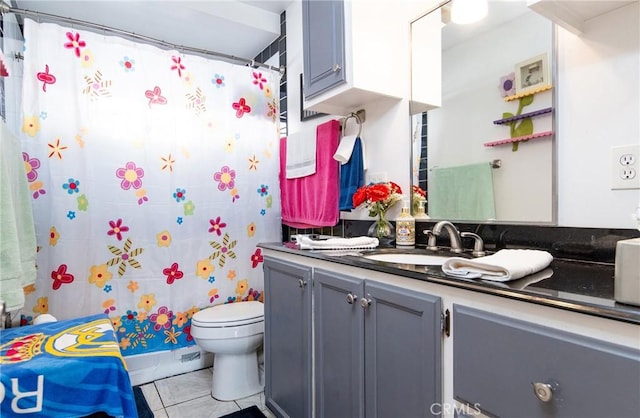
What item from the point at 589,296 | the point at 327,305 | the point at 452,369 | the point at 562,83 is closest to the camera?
the point at 589,296

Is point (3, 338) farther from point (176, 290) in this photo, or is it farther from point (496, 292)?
point (496, 292)

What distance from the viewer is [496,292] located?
2.42 feet

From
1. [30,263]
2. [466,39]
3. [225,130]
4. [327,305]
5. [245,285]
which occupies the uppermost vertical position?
[466,39]

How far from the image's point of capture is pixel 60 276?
182cm

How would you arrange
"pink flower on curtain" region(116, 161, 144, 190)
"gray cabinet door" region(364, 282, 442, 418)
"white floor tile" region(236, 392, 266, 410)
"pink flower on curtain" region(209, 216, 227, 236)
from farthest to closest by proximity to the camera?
"pink flower on curtain" region(209, 216, 227, 236) → "pink flower on curtain" region(116, 161, 144, 190) → "white floor tile" region(236, 392, 266, 410) → "gray cabinet door" region(364, 282, 442, 418)

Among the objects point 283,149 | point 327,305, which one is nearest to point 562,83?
point 327,305

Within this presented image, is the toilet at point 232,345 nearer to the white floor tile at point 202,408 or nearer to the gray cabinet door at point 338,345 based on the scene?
the white floor tile at point 202,408

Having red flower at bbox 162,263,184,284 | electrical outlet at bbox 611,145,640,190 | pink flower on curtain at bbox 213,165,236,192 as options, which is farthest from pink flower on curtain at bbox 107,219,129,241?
electrical outlet at bbox 611,145,640,190

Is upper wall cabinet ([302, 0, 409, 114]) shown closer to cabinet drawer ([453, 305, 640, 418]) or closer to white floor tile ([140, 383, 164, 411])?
cabinet drawer ([453, 305, 640, 418])

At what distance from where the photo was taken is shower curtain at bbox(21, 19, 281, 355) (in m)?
1.78

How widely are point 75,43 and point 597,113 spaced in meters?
2.34

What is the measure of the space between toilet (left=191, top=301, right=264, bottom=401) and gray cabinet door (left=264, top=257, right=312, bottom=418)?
0.22m

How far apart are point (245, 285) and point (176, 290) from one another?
1.42ft

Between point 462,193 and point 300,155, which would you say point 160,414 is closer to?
point 300,155
